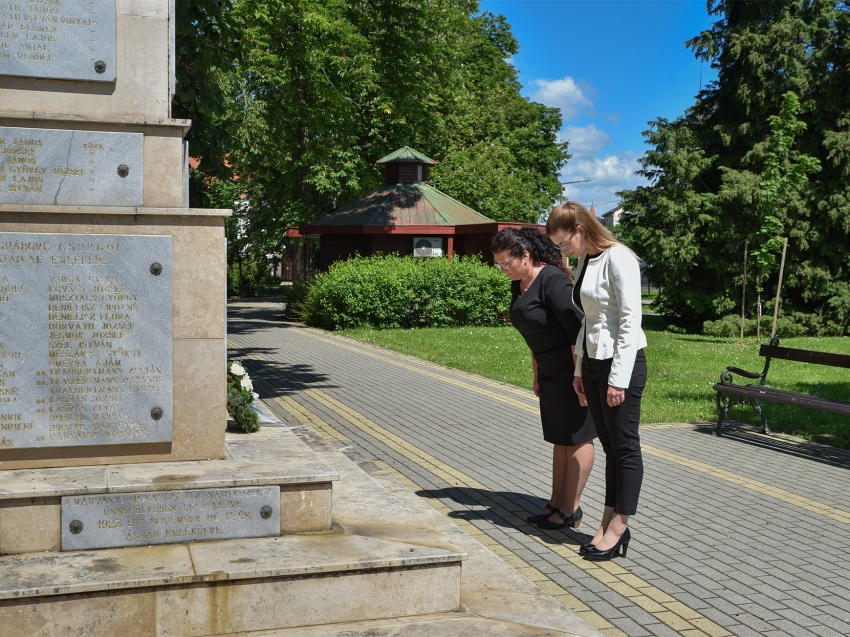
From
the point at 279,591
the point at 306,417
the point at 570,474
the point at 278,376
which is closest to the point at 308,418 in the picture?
the point at 306,417

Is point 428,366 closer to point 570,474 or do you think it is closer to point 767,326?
point 570,474

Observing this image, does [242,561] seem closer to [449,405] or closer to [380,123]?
[449,405]

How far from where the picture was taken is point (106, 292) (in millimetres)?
4668

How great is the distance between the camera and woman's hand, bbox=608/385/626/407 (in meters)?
4.99

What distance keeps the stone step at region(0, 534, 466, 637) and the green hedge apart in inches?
751

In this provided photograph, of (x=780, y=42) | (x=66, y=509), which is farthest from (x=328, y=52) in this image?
(x=66, y=509)

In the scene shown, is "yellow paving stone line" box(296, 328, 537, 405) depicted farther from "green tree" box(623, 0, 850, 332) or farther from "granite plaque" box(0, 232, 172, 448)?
"green tree" box(623, 0, 850, 332)

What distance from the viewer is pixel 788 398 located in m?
9.26

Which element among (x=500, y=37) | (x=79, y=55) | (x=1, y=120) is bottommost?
(x=1, y=120)

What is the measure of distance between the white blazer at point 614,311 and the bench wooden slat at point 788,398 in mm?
4425

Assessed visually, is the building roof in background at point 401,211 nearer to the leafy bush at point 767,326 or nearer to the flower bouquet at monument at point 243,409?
the leafy bush at point 767,326

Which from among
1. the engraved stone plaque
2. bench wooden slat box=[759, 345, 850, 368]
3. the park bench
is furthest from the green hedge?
the engraved stone plaque

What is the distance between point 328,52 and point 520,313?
1590 centimetres

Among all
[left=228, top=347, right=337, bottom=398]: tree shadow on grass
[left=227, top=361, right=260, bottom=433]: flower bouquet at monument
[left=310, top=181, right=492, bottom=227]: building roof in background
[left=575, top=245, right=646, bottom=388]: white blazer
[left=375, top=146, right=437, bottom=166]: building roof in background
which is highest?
[left=375, top=146, right=437, bottom=166]: building roof in background
